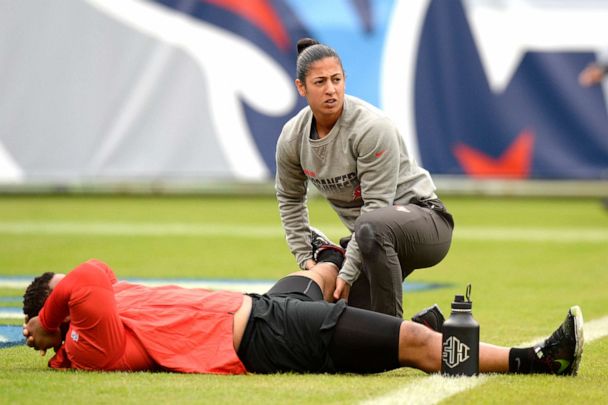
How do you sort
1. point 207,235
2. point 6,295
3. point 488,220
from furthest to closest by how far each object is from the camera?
point 488,220 < point 207,235 < point 6,295

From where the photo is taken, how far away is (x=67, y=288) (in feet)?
14.8

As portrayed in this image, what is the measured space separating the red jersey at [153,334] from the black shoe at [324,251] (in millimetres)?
939

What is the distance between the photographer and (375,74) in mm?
16453

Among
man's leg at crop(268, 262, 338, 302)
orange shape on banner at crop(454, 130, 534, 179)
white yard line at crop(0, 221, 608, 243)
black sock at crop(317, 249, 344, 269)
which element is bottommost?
white yard line at crop(0, 221, 608, 243)

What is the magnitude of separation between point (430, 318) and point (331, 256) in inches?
31.1

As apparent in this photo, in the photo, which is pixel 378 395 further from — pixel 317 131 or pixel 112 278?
pixel 317 131

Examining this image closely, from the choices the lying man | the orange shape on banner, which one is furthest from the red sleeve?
the orange shape on banner

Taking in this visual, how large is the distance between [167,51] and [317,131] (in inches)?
450

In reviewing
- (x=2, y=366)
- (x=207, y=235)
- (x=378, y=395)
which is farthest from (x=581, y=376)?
(x=207, y=235)

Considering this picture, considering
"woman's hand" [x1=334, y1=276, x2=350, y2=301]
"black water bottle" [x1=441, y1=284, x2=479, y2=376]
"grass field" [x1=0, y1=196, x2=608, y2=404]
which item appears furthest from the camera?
"woman's hand" [x1=334, y1=276, x2=350, y2=301]

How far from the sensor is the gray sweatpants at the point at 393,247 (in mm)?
5148

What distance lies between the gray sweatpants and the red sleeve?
1166mm

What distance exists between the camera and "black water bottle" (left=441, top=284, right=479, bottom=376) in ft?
14.7

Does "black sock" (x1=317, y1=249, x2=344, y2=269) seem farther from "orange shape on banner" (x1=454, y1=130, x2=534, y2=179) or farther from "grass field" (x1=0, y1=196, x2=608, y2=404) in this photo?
"orange shape on banner" (x1=454, y1=130, x2=534, y2=179)
